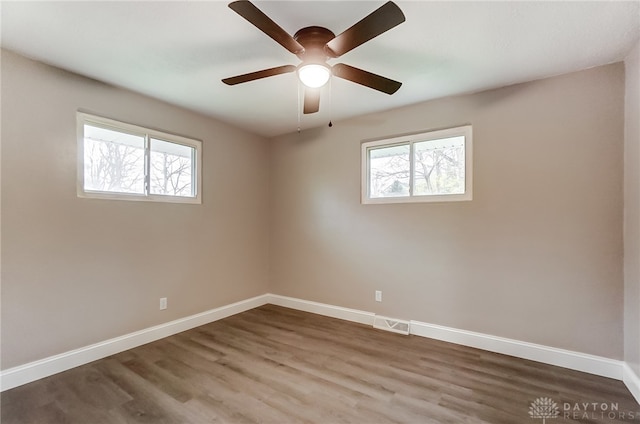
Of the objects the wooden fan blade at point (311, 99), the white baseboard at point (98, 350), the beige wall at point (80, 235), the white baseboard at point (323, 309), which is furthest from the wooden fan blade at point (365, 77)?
the white baseboard at point (98, 350)

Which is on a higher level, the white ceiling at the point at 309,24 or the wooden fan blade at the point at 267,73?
the white ceiling at the point at 309,24

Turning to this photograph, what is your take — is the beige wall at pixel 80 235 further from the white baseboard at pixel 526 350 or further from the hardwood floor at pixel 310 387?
the white baseboard at pixel 526 350

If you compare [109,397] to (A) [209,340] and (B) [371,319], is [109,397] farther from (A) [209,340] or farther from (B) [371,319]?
(B) [371,319]

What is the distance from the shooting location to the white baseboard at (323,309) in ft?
11.6

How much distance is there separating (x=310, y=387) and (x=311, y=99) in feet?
7.34

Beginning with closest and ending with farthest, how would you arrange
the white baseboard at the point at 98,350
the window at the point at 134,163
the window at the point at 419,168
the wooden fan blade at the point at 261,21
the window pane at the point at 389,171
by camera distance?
the wooden fan blade at the point at 261,21 < the white baseboard at the point at 98,350 < the window at the point at 134,163 < the window at the point at 419,168 < the window pane at the point at 389,171

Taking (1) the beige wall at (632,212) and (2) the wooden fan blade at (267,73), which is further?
(1) the beige wall at (632,212)

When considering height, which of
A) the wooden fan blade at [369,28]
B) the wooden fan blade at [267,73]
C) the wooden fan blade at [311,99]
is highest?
the wooden fan blade at [369,28]

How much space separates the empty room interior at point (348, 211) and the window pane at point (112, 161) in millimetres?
19

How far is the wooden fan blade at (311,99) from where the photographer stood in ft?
7.25

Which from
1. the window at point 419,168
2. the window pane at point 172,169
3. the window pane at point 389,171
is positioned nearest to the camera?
the window at point 419,168

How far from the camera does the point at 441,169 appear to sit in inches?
123

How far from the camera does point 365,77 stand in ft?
6.53

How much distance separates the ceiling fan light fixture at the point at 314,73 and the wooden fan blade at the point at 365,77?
0.26ft
